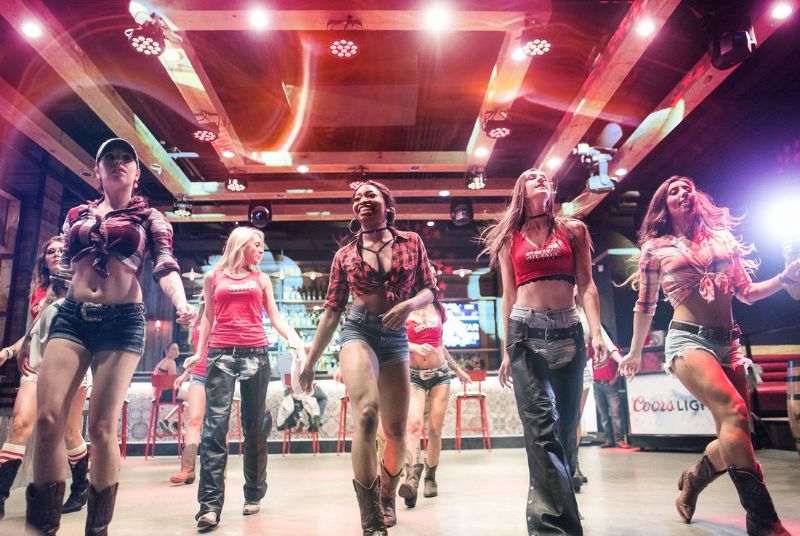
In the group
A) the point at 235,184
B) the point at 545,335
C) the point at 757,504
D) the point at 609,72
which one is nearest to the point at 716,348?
the point at 757,504

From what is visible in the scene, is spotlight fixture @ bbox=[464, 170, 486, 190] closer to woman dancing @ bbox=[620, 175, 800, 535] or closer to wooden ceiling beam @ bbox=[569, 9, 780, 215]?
wooden ceiling beam @ bbox=[569, 9, 780, 215]

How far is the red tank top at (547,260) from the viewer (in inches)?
106

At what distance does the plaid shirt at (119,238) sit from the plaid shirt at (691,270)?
2471mm

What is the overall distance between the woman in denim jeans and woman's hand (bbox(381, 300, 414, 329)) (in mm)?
494

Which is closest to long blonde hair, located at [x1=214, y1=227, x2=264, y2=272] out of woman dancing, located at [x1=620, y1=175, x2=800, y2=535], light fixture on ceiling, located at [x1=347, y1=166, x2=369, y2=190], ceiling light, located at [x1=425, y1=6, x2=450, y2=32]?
woman dancing, located at [x1=620, y1=175, x2=800, y2=535]

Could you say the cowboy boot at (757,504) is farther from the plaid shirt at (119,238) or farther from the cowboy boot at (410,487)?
the plaid shirt at (119,238)

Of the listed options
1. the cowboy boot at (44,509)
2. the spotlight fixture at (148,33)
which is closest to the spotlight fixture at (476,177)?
the spotlight fixture at (148,33)

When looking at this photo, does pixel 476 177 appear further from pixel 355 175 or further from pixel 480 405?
pixel 480 405

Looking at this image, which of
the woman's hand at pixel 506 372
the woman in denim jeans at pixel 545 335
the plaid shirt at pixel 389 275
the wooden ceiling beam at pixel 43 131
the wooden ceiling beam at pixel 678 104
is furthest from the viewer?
the wooden ceiling beam at pixel 43 131

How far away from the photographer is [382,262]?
2.76m

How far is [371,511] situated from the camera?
2352mm

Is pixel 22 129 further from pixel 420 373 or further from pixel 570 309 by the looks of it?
pixel 570 309

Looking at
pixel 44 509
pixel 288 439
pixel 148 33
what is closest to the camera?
pixel 44 509

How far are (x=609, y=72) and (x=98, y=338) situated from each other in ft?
18.8
